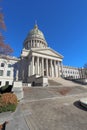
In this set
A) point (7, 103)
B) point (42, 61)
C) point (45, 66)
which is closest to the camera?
point (7, 103)

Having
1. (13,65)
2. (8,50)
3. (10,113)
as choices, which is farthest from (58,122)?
(13,65)

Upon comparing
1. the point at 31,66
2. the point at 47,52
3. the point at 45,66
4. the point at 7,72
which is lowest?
the point at 7,72

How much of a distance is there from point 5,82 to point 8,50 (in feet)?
94.7

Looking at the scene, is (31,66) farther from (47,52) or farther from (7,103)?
(7,103)

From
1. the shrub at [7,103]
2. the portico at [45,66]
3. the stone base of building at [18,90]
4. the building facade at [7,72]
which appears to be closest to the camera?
the shrub at [7,103]

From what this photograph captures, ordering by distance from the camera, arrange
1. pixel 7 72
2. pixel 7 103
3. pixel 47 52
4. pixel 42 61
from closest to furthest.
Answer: pixel 7 103, pixel 7 72, pixel 42 61, pixel 47 52

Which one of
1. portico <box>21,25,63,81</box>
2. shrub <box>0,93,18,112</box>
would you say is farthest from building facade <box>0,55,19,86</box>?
shrub <box>0,93,18,112</box>

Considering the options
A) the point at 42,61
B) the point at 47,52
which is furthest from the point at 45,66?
the point at 47,52

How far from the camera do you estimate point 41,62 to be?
4584 cm

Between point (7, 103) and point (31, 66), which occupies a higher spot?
point (31, 66)


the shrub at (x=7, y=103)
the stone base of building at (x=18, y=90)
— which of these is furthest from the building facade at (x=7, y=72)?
the shrub at (x=7, y=103)

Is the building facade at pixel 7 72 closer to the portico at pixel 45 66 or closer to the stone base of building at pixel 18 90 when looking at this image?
the portico at pixel 45 66

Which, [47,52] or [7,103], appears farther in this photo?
[47,52]

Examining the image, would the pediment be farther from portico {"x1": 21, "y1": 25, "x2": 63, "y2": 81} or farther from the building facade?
the building facade
